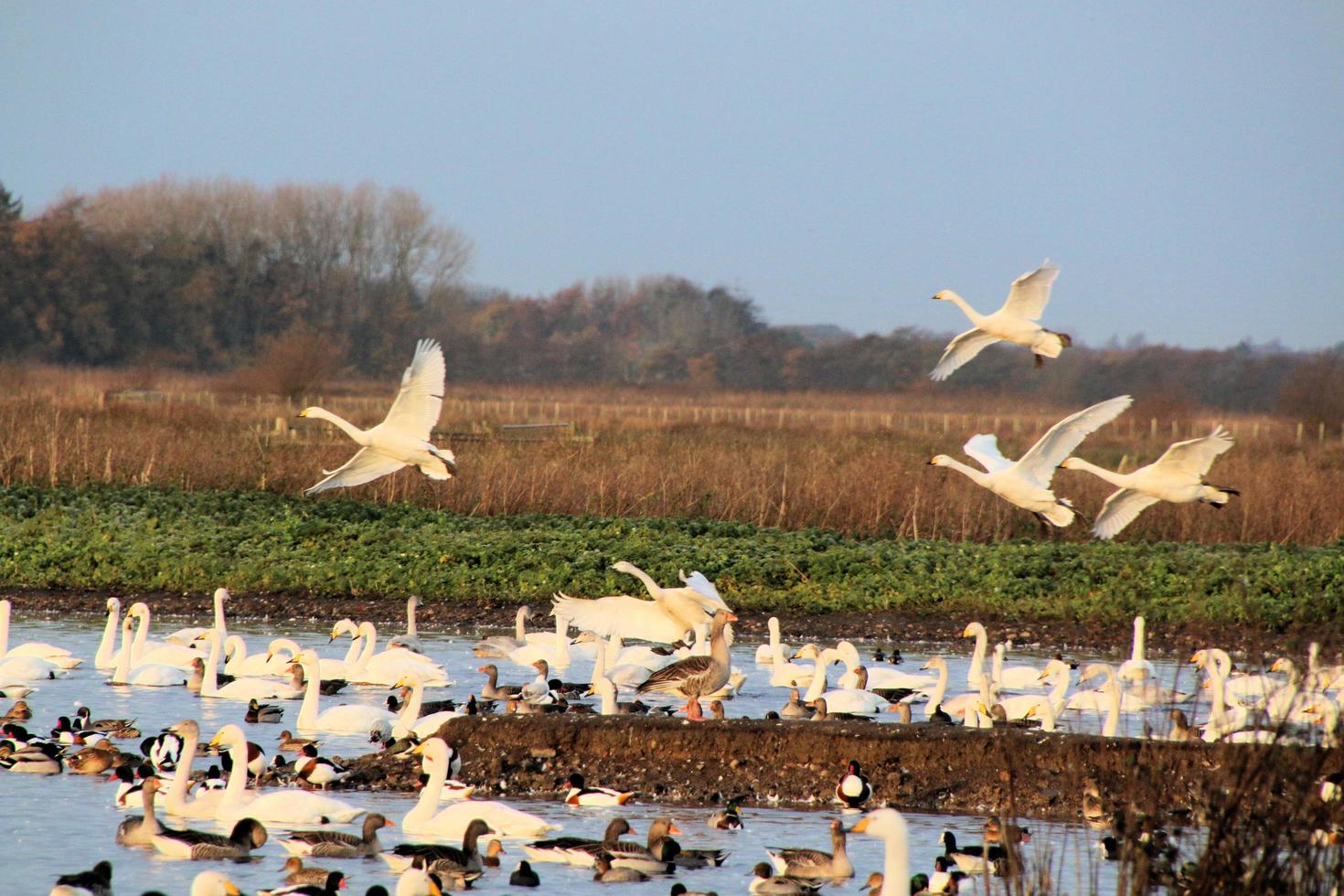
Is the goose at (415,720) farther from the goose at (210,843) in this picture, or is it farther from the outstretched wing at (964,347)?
the outstretched wing at (964,347)

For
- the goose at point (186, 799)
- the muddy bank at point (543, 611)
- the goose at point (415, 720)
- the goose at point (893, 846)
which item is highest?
the goose at point (893, 846)

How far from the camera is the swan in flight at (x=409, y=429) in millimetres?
14375

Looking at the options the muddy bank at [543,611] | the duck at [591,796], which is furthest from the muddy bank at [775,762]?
the muddy bank at [543,611]

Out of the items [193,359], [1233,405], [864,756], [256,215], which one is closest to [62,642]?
[864,756]

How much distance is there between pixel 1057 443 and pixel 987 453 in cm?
92

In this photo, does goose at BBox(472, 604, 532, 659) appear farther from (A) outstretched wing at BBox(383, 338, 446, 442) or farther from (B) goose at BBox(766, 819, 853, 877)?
(B) goose at BBox(766, 819, 853, 877)

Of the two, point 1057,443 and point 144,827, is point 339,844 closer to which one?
point 144,827

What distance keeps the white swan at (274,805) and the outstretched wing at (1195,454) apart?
27.5ft

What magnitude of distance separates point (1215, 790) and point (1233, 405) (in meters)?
79.0

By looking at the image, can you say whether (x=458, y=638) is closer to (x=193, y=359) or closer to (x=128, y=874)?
(x=128, y=874)

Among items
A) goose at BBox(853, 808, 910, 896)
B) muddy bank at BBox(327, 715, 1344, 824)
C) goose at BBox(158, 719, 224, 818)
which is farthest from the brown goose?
goose at BBox(853, 808, 910, 896)

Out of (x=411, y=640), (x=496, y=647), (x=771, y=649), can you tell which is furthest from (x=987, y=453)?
(x=411, y=640)

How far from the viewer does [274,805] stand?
9.14 m

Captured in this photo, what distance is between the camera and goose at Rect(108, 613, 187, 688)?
14.3 metres
